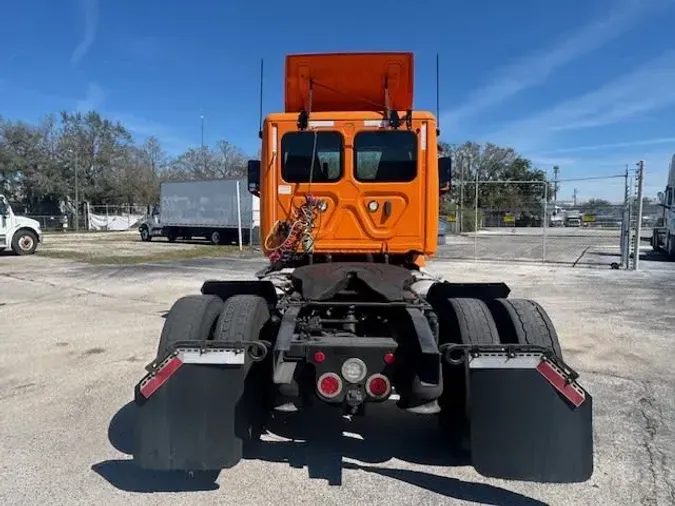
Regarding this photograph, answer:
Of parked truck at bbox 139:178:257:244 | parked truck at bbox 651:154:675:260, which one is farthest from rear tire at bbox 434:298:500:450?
parked truck at bbox 139:178:257:244

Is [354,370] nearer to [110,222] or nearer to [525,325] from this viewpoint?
[525,325]

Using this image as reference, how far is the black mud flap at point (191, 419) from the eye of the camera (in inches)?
132

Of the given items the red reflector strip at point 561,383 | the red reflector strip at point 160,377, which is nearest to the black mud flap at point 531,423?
the red reflector strip at point 561,383

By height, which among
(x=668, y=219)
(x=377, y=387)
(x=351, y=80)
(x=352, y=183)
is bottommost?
(x=377, y=387)

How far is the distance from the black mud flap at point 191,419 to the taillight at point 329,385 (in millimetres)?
496

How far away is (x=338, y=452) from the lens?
4.10 metres

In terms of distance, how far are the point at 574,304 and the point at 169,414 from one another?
9.25 metres

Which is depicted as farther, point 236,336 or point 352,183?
point 352,183

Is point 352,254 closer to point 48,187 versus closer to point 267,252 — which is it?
point 267,252

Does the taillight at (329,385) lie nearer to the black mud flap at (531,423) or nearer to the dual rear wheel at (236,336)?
the dual rear wheel at (236,336)

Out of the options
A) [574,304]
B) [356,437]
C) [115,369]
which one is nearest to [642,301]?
[574,304]

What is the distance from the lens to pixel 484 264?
1888cm

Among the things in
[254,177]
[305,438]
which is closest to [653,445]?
[305,438]

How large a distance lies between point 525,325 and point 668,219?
21445mm
